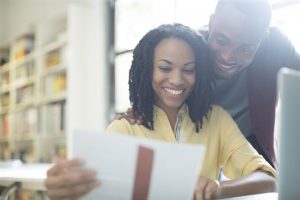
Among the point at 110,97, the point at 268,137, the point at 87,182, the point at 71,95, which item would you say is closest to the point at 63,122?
the point at 71,95

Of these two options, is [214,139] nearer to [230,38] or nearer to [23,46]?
[230,38]

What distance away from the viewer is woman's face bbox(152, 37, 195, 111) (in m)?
1.05

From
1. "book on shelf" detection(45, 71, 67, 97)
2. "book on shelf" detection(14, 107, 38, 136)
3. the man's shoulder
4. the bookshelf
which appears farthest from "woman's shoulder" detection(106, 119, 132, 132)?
"book on shelf" detection(14, 107, 38, 136)

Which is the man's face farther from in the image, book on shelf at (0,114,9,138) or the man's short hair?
book on shelf at (0,114,9,138)

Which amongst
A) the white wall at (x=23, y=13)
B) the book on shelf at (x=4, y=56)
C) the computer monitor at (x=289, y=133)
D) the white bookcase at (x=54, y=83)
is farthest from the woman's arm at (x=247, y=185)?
the book on shelf at (x=4, y=56)

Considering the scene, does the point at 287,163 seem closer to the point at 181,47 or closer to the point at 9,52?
the point at 181,47

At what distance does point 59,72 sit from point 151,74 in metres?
2.83

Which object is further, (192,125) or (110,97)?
(110,97)

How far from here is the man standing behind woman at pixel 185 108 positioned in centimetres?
106

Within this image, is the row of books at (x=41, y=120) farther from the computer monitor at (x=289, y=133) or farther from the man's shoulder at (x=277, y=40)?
the computer monitor at (x=289, y=133)

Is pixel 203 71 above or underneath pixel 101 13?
underneath

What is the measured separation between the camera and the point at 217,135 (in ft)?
3.73

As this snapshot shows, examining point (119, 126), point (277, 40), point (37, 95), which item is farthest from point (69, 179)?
point (37, 95)

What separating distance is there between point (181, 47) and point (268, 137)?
42 centimetres
